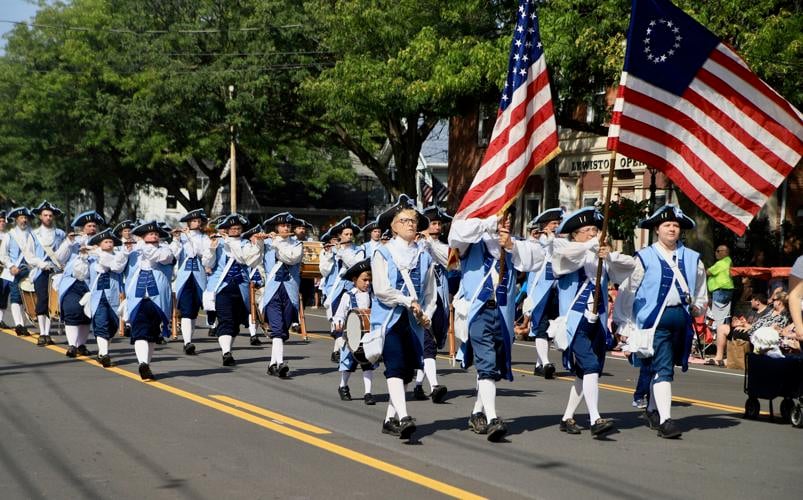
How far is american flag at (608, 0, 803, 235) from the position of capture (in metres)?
8.91

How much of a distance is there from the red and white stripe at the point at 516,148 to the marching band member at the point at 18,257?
10.2m

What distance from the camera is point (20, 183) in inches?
2368

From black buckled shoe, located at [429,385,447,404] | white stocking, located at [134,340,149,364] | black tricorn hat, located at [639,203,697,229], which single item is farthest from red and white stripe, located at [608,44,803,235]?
white stocking, located at [134,340,149,364]

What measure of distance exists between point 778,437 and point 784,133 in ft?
8.28

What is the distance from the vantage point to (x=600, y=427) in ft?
29.7

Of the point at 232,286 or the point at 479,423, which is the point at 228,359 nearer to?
the point at 232,286

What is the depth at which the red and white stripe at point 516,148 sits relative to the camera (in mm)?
9117

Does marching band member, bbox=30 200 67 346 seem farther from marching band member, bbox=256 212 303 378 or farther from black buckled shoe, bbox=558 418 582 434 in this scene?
black buckled shoe, bbox=558 418 582 434

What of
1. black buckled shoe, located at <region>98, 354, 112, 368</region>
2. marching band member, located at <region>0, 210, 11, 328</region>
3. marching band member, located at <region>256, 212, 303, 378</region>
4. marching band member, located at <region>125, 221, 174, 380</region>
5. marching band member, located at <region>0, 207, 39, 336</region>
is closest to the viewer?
marching band member, located at <region>125, 221, 174, 380</region>

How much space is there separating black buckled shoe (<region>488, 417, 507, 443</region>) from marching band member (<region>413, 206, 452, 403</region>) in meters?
1.62

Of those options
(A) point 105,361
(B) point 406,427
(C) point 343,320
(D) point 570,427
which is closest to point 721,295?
(C) point 343,320

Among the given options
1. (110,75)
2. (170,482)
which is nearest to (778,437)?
(170,482)

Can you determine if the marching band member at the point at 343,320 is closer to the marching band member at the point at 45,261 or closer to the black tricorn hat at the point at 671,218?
the black tricorn hat at the point at 671,218

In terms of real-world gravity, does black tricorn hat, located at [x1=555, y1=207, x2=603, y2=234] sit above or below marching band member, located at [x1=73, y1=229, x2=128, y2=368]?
above
